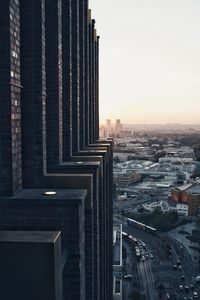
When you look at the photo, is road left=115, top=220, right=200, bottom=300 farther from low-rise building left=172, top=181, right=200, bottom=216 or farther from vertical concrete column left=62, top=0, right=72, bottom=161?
vertical concrete column left=62, top=0, right=72, bottom=161

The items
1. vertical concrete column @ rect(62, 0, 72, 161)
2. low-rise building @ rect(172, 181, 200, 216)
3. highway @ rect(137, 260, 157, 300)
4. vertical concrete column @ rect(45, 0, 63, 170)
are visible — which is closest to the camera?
vertical concrete column @ rect(45, 0, 63, 170)

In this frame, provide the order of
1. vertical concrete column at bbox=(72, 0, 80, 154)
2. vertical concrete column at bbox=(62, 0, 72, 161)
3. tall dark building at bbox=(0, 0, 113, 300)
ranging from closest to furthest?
tall dark building at bbox=(0, 0, 113, 300)
vertical concrete column at bbox=(62, 0, 72, 161)
vertical concrete column at bbox=(72, 0, 80, 154)

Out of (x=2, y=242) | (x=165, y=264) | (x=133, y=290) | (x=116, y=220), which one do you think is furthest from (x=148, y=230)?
(x=2, y=242)

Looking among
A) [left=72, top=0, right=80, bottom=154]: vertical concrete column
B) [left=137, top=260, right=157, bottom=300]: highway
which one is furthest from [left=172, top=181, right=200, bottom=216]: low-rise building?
[left=72, top=0, right=80, bottom=154]: vertical concrete column

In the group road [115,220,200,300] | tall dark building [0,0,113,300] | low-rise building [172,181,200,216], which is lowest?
road [115,220,200,300]

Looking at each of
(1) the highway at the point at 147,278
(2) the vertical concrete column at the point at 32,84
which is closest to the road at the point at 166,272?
(1) the highway at the point at 147,278

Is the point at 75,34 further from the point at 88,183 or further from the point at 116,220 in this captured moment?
the point at 116,220

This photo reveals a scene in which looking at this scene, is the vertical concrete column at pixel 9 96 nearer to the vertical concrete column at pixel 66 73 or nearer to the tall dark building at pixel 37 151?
the tall dark building at pixel 37 151
